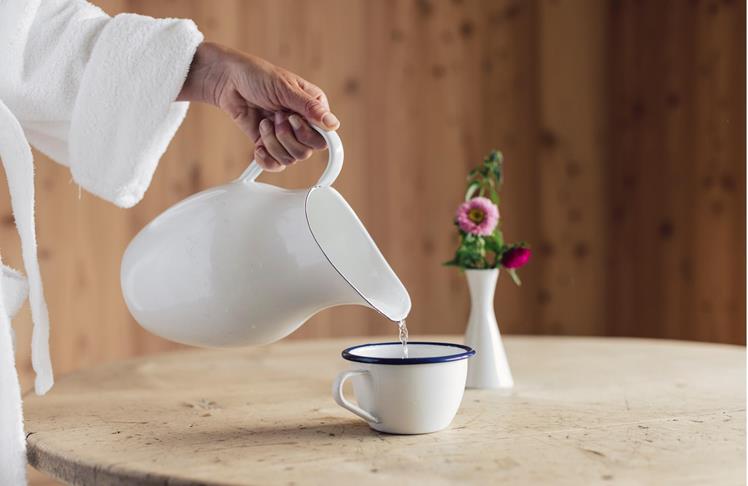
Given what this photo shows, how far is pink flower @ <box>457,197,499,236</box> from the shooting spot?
1137 mm

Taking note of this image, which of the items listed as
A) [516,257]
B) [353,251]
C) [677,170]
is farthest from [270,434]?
[677,170]

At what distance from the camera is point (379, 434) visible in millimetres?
834

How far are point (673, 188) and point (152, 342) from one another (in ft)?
5.52

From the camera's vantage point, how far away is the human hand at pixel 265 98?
992mm

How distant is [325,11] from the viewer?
2.77 m

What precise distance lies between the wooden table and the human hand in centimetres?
31

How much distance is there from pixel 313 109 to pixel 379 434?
0.36 metres

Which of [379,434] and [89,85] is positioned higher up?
[89,85]

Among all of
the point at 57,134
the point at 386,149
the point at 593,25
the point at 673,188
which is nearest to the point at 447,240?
the point at 386,149

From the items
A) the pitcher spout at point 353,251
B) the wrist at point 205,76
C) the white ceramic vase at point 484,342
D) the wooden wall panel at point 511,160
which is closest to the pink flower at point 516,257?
the white ceramic vase at point 484,342

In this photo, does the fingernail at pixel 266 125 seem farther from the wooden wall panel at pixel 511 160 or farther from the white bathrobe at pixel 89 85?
the wooden wall panel at pixel 511 160

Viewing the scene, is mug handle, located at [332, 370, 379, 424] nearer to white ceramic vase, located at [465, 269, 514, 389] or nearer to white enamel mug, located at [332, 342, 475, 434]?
white enamel mug, located at [332, 342, 475, 434]

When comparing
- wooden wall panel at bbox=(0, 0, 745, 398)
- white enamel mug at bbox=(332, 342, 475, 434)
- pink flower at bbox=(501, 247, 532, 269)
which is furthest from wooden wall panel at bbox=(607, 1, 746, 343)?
white enamel mug at bbox=(332, 342, 475, 434)

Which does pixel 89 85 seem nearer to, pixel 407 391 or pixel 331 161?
pixel 331 161
